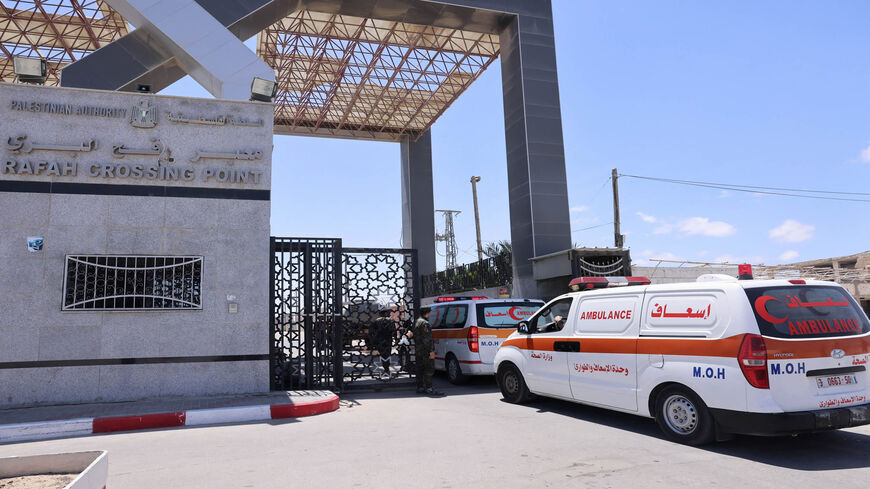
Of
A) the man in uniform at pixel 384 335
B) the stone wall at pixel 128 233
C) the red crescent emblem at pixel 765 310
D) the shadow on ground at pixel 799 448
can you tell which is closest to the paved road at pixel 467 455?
the shadow on ground at pixel 799 448

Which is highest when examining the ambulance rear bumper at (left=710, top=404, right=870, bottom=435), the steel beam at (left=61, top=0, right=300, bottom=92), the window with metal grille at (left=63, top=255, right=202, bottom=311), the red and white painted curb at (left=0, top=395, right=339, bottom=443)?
the steel beam at (left=61, top=0, right=300, bottom=92)

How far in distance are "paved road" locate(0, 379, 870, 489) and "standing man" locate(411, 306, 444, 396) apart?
2.58m

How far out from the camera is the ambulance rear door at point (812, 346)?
544 cm

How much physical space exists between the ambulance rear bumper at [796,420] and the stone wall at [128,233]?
25.2 ft

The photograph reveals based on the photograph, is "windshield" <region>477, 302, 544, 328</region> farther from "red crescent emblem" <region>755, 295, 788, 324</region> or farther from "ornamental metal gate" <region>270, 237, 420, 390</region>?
"red crescent emblem" <region>755, 295, 788, 324</region>

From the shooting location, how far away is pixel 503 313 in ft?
36.9

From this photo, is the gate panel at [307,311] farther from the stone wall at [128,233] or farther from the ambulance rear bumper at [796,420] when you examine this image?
the ambulance rear bumper at [796,420]

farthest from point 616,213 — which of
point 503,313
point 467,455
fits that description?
point 467,455

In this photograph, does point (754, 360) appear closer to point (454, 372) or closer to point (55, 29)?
point (454, 372)

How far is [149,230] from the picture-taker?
978cm

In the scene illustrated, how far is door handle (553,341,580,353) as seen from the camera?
7613 millimetres

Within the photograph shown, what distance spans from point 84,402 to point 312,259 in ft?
15.1

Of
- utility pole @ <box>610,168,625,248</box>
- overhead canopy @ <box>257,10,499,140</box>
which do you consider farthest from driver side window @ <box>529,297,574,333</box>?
utility pole @ <box>610,168,625,248</box>

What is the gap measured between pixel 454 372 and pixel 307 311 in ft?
11.5
